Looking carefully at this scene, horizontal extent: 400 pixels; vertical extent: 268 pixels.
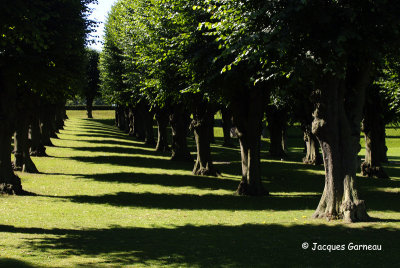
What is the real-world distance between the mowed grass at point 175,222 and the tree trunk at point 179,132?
5359 mm

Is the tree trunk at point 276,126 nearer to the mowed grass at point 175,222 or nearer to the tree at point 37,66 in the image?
the mowed grass at point 175,222

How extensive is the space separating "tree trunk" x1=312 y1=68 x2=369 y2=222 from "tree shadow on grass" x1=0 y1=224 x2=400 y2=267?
109 centimetres

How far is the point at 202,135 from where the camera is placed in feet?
97.8

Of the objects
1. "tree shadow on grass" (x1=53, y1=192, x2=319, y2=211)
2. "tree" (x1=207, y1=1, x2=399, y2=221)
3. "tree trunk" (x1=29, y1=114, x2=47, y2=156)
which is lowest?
"tree shadow on grass" (x1=53, y1=192, x2=319, y2=211)

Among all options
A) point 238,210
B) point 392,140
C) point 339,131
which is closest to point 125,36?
point 238,210

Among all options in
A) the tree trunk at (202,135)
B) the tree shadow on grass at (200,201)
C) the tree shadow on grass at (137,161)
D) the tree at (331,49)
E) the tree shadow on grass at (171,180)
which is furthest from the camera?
the tree shadow on grass at (137,161)

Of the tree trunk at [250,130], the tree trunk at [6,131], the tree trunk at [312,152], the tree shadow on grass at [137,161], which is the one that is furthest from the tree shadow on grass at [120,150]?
the tree trunk at [6,131]

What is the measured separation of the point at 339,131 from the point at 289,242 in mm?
4451

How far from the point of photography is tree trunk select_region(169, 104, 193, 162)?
37062 mm

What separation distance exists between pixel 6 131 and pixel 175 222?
30.8 ft

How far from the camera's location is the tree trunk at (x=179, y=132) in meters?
37.1

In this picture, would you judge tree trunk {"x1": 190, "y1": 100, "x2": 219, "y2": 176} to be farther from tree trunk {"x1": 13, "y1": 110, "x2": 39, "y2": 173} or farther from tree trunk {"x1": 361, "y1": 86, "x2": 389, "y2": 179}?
tree trunk {"x1": 361, "y1": 86, "x2": 389, "y2": 179}

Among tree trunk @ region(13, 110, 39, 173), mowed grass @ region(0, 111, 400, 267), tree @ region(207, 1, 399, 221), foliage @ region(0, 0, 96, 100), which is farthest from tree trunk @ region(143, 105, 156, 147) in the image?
tree @ region(207, 1, 399, 221)

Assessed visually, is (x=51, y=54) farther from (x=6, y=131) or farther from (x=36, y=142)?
(x=36, y=142)
